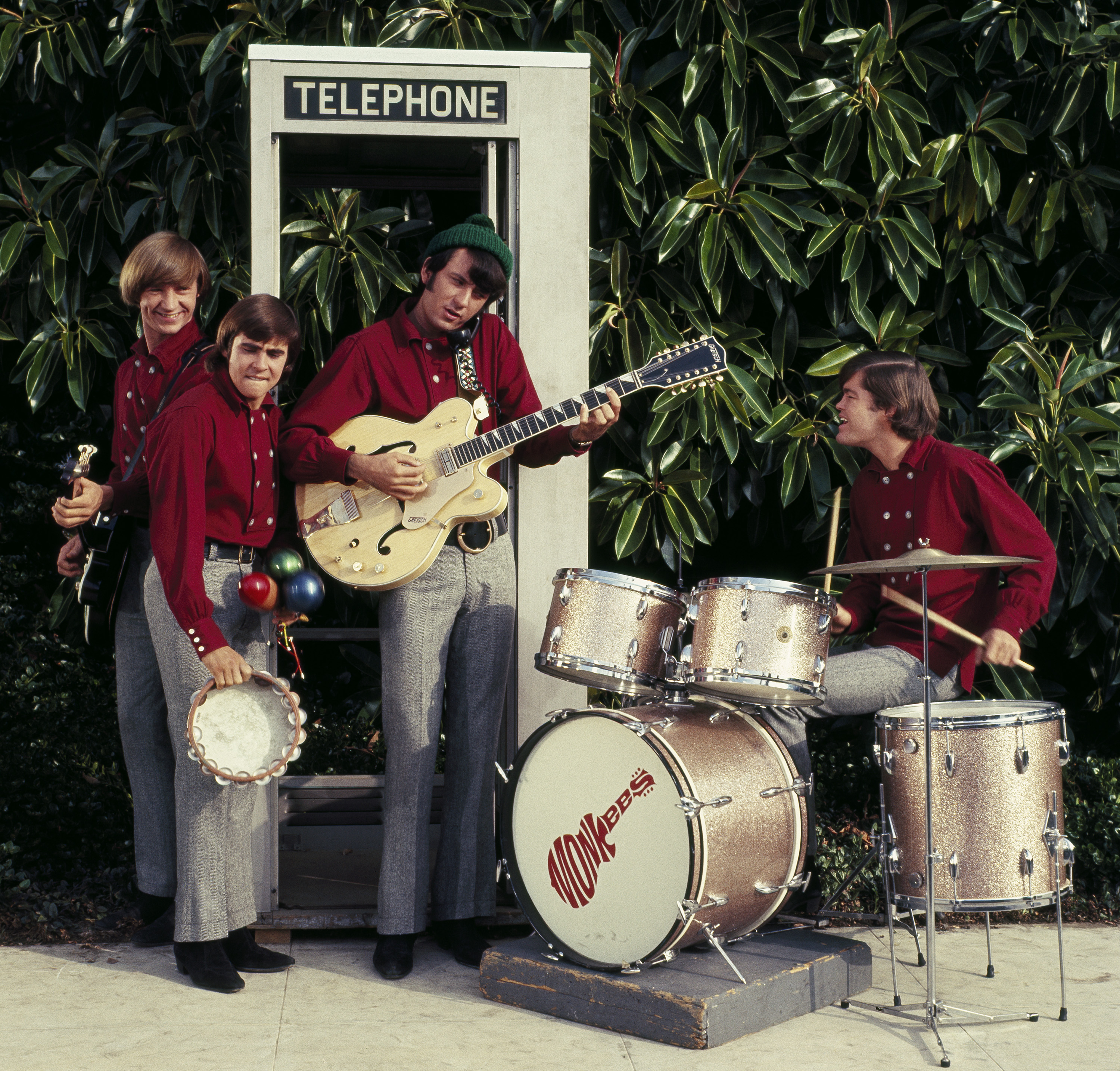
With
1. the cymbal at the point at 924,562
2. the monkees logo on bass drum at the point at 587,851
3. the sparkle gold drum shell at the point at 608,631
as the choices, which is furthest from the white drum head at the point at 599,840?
the cymbal at the point at 924,562

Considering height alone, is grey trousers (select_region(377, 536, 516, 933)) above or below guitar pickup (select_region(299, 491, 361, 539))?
below

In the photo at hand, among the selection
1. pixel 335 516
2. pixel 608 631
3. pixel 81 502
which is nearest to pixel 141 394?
pixel 81 502

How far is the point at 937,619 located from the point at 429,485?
1.37 metres

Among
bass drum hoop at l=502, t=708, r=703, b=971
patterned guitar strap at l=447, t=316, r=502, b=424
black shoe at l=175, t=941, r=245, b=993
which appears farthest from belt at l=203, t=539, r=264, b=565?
black shoe at l=175, t=941, r=245, b=993

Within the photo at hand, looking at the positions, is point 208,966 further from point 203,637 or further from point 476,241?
point 476,241

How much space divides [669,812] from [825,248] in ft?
7.33

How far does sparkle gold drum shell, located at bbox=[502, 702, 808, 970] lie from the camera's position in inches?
122

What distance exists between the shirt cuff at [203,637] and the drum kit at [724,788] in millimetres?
804

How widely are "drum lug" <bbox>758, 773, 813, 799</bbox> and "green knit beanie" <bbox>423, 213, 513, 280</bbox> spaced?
1.52 m

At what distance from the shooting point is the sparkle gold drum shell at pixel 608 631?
129 inches

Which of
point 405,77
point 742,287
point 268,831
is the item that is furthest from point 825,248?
point 268,831

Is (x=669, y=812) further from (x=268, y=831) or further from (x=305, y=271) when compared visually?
(x=305, y=271)

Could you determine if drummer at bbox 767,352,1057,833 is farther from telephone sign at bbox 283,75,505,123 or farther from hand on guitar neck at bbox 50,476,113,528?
hand on guitar neck at bbox 50,476,113,528

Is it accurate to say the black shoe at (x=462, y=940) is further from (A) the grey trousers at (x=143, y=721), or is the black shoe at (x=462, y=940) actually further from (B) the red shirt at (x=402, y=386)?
(B) the red shirt at (x=402, y=386)
